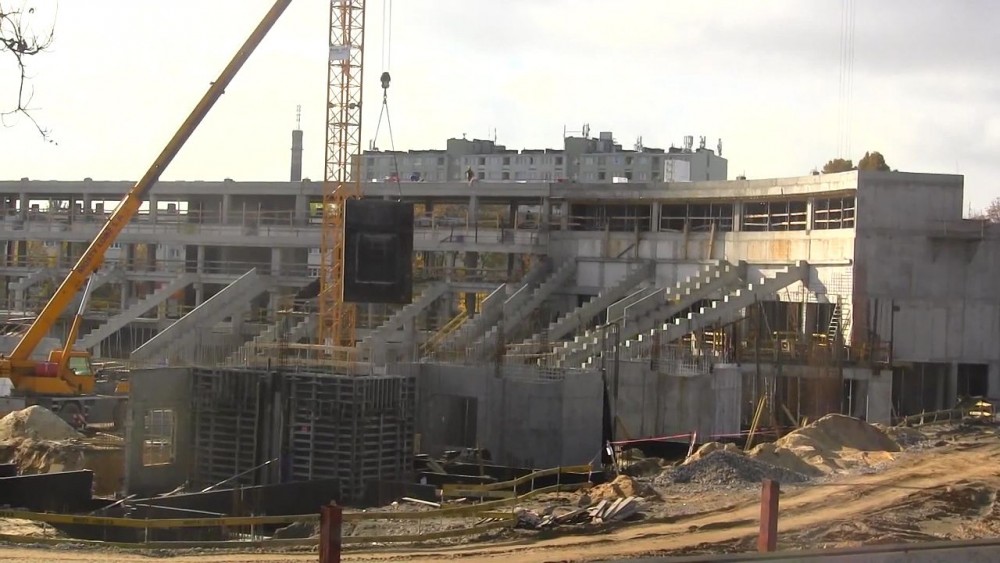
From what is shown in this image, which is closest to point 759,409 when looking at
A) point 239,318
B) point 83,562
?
point 83,562

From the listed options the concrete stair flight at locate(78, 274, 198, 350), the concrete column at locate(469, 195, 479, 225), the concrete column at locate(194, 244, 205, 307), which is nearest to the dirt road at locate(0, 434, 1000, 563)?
the concrete column at locate(469, 195, 479, 225)

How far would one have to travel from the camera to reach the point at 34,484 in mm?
25188

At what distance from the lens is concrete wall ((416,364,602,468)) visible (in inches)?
1282

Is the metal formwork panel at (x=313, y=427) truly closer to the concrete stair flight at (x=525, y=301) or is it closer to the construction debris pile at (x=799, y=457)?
the construction debris pile at (x=799, y=457)

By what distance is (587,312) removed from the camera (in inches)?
1875

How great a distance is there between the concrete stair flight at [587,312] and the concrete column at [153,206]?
76.7 feet

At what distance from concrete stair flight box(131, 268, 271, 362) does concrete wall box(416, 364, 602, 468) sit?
53.0ft

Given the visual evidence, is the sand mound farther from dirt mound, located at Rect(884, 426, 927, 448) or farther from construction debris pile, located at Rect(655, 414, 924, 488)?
dirt mound, located at Rect(884, 426, 927, 448)

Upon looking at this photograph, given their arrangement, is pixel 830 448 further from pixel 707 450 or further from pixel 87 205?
pixel 87 205

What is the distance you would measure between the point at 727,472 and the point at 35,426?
18.2 metres

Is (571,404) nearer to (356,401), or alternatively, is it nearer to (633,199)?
(356,401)

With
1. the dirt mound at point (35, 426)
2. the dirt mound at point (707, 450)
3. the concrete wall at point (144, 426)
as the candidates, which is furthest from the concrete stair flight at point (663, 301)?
the dirt mound at point (35, 426)

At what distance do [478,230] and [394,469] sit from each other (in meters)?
26.7

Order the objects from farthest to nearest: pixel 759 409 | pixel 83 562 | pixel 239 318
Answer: pixel 239 318
pixel 759 409
pixel 83 562
